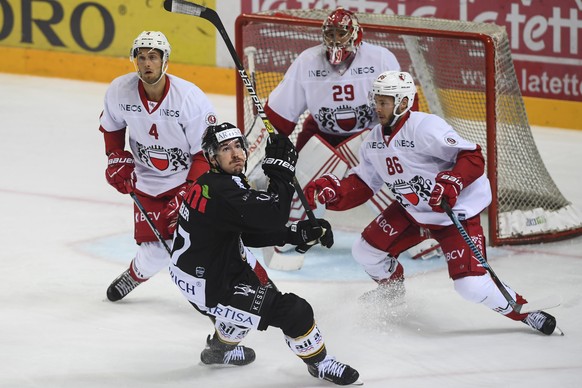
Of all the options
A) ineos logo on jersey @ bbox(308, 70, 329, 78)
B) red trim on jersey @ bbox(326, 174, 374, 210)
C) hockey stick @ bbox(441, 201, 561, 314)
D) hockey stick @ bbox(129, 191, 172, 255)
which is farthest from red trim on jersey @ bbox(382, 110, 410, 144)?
ineos logo on jersey @ bbox(308, 70, 329, 78)

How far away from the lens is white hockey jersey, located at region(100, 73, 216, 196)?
4.70 metres

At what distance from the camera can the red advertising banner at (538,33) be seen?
7418 mm

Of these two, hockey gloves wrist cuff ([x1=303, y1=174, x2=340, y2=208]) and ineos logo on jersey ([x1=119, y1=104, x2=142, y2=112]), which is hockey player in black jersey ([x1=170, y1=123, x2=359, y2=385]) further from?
ineos logo on jersey ([x1=119, y1=104, x2=142, y2=112])

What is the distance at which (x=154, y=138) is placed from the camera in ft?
15.5

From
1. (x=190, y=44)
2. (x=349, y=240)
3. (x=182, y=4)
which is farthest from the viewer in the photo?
(x=190, y=44)

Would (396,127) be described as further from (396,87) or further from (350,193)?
(350,193)

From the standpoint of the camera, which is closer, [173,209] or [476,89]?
[173,209]

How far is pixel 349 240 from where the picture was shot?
5.94 meters

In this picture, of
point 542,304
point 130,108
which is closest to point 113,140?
point 130,108

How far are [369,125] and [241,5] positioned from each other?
127 inches

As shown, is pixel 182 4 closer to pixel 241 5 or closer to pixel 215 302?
pixel 215 302

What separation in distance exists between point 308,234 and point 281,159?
0.82 feet

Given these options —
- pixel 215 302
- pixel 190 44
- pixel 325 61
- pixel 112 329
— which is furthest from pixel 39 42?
pixel 215 302

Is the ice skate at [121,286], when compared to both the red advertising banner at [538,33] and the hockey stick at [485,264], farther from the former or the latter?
the red advertising banner at [538,33]
